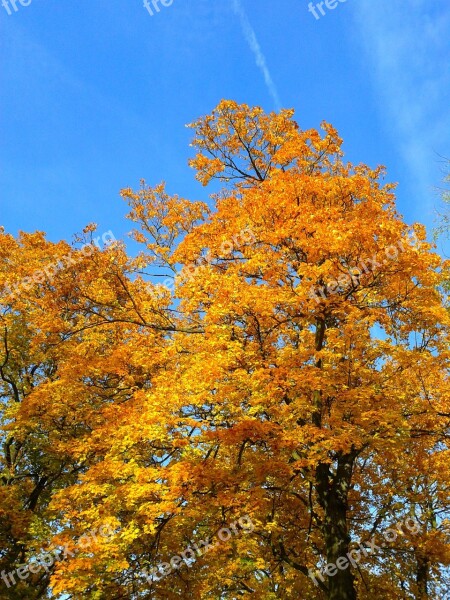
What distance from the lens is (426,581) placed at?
47.2ft

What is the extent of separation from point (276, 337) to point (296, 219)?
2833 millimetres

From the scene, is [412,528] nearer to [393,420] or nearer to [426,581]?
[426,581]

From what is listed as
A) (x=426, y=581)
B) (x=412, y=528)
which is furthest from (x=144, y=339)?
(x=426, y=581)
